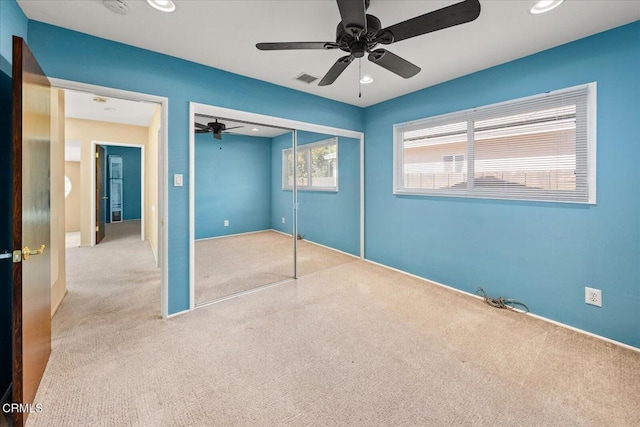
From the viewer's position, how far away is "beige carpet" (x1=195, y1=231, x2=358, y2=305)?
3555mm

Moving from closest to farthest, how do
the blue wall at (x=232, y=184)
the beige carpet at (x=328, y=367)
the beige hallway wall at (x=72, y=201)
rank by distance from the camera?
the beige carpet at (x=328, y=367)
the blue wall at (x=232, y=184)
the beige hallway wall at (x=72, y=201)

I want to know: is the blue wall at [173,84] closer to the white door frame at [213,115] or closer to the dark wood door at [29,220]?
the white door frame at [213,115]

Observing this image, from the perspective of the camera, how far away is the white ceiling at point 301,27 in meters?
1.96

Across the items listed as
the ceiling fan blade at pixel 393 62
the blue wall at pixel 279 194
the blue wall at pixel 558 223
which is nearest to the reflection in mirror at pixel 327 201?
the blue wall at pixel 279 194

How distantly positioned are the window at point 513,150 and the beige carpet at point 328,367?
1.30m

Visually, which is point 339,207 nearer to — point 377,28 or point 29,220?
point 377,28

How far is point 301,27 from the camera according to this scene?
2.21 metres

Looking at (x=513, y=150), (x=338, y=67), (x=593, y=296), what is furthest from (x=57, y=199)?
(x=593, y=296)

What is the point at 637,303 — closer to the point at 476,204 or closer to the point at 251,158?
the point at 476,204

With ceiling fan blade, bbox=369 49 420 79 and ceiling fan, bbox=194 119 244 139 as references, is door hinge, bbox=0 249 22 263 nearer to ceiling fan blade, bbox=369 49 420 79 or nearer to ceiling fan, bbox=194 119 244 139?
ceiling fan blade, bbox=369 49 420 79

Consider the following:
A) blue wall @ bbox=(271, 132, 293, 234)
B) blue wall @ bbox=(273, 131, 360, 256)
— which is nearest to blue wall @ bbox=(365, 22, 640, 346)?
blue wall @ bbox=(273, 131, 360, 256)

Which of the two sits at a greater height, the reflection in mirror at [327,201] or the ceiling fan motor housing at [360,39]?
the ceiling fan motor housing at [360,39]

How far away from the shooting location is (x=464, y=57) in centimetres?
273

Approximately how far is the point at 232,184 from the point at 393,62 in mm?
5018
